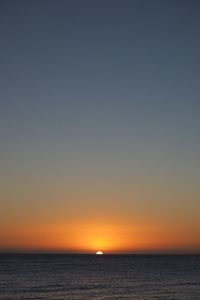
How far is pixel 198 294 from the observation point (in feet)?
146

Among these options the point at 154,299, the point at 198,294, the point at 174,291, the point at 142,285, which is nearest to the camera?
the point at 154,299

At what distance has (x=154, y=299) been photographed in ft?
132

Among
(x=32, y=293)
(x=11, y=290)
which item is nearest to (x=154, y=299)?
(x=32, y=293)

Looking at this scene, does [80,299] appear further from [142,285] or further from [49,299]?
[142,285]

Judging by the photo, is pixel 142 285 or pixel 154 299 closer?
pixel 154 299

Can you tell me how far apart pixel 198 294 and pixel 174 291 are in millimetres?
3604

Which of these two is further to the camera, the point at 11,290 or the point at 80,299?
the point at 11,290

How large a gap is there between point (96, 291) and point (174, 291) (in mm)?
8109

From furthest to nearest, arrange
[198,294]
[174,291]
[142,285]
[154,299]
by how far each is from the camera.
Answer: [142,285]
[174,291]
[198,294]
[154,299]

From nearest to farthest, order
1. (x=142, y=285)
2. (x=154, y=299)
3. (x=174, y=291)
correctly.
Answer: (x=154, y=299), (x=174, y=291), (x=142, y=285)

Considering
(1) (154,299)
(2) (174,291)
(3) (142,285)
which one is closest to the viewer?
(1) (154,299)

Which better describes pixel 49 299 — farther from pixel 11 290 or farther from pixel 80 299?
pixel 11 290

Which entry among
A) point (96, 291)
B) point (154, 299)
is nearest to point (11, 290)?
point (96, 291)

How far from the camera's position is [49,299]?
133ft
